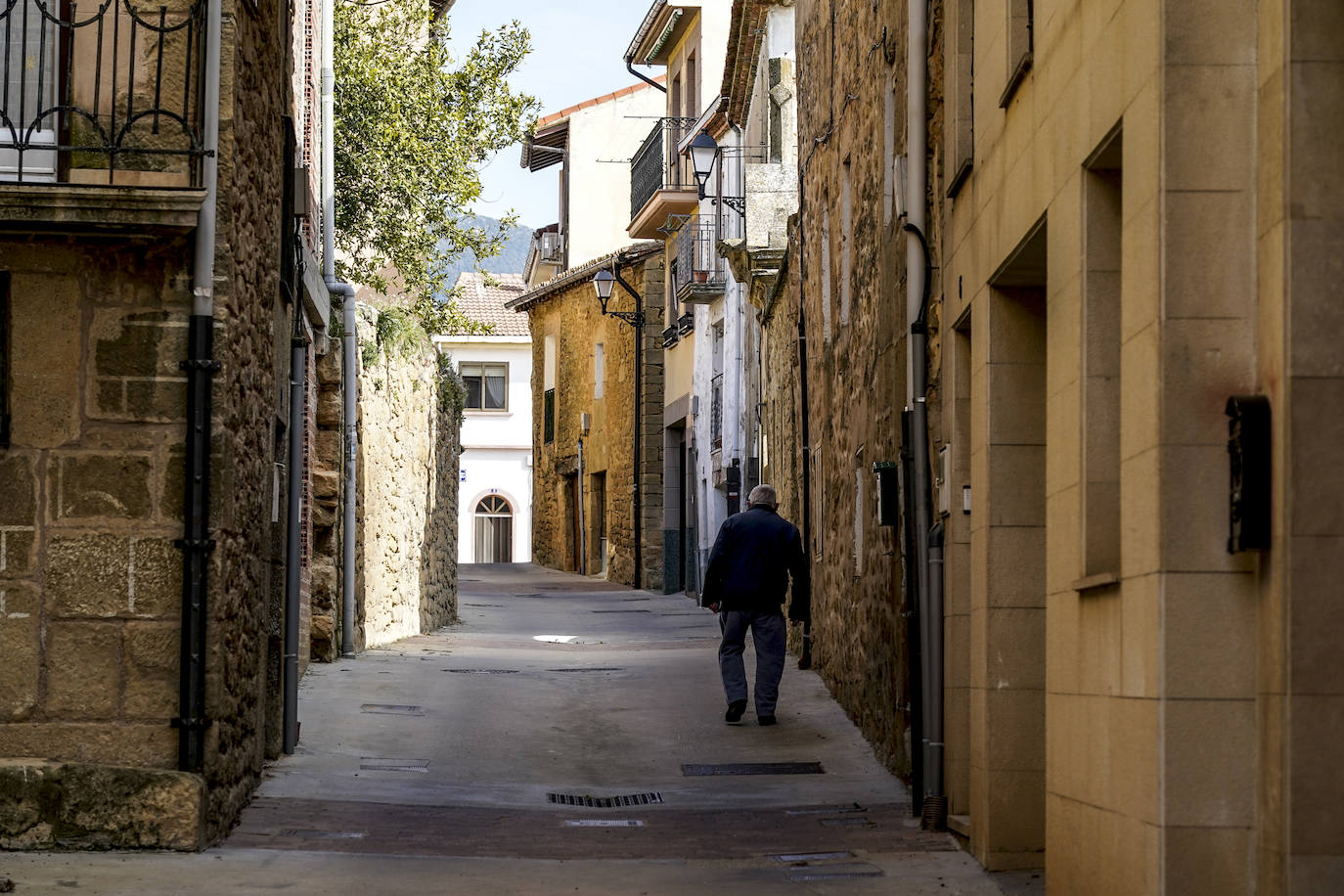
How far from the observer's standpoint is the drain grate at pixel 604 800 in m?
10.2

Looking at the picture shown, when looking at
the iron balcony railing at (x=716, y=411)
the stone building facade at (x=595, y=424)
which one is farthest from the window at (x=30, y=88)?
the stone building facade at (x=595, y=424)

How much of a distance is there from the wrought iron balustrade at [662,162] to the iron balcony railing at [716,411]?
4589 mm

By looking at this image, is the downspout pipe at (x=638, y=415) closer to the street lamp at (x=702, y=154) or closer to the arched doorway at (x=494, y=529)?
the street lamp at (x=702, y=154)

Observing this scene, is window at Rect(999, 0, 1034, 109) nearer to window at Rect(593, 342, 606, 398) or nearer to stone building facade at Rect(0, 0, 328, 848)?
stone building facade at Rect(0, 0, 328, 848)

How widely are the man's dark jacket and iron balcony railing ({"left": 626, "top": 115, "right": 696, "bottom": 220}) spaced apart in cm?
1942

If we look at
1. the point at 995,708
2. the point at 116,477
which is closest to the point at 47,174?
the point at 116,477

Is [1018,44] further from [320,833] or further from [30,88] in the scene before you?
[320,833]

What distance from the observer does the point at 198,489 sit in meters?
8.19

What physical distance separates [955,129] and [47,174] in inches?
171

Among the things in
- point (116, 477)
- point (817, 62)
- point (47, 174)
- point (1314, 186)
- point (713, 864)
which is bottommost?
point (713, 864)

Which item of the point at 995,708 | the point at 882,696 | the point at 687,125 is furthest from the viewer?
the point at 687,125

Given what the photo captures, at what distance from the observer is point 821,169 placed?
51.3ft

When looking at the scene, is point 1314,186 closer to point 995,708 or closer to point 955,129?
point 995,708

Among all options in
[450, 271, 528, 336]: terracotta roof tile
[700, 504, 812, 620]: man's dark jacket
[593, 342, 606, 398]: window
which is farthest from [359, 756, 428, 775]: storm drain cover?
[450, 271, 528, 336]: terracotta roof tile
